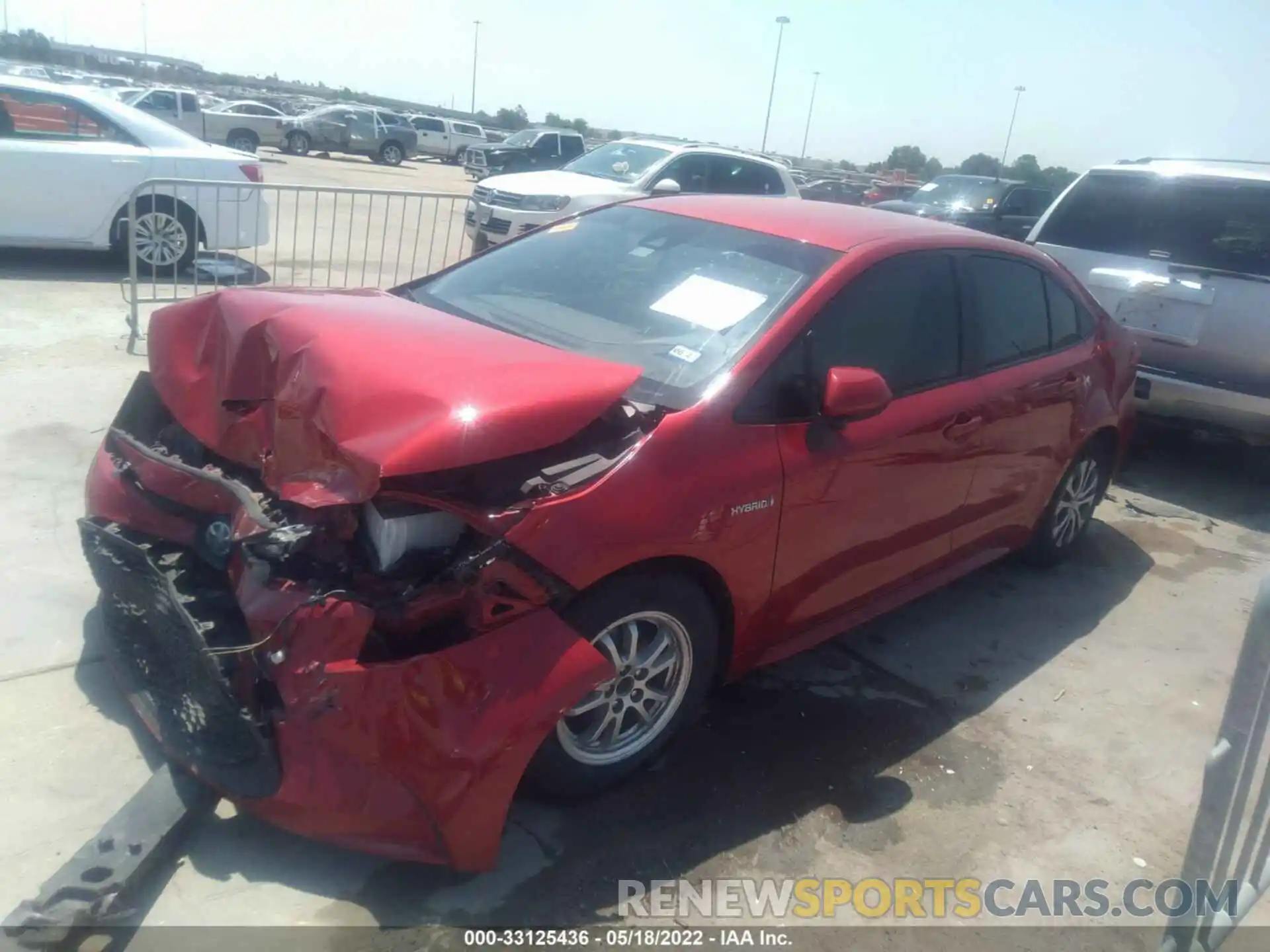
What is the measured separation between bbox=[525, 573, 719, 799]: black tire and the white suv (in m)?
8.46

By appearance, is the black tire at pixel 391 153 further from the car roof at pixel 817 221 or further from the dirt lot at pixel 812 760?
the car roof at pixel 817 221

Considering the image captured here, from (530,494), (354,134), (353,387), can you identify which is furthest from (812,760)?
(354,134)

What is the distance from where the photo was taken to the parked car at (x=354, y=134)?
32375mm

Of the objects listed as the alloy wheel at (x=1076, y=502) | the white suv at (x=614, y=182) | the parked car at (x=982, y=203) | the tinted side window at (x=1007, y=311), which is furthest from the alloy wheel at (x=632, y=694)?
the parked car at (x=982, y=203)

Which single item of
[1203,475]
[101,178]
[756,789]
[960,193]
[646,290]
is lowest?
[756,789]

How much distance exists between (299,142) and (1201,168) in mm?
30506

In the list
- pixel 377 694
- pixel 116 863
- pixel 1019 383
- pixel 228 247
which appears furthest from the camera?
pixel 228 247

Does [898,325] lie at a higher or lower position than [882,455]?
higher

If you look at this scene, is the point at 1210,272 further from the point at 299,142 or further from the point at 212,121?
Result: the point at 299,142

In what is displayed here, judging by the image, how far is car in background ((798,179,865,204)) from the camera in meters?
22.4

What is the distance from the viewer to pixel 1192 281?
652 cm

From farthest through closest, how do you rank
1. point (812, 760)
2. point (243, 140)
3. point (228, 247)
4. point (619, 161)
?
1. point (243, 140)
2. point (619, 161)
3. point (228, 247)
4. point (812, 760)

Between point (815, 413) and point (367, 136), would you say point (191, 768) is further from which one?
point (367, 136)

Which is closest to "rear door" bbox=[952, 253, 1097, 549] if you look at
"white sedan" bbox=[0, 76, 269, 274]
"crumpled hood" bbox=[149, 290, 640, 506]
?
"crumpled hood" bbox=[149, 290, 640, 506]
